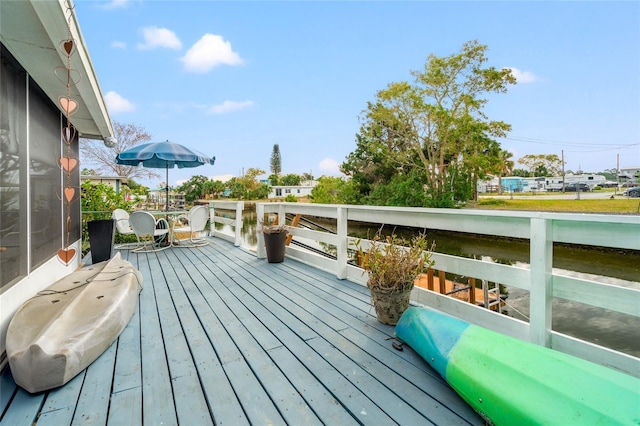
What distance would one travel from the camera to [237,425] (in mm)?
1286

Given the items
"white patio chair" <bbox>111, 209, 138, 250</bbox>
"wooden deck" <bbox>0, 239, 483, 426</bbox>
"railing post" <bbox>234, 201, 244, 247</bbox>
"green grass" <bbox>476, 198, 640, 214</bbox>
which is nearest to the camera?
"wooden deck" <bbox>0, 239, 483, 426</bbox>

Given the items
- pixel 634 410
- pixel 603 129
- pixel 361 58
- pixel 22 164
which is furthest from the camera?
pixel 603 129

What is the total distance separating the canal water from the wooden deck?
59.7 inches

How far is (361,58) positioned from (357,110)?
8.62 m

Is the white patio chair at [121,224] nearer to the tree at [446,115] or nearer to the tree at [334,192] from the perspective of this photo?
the tree at [446,115]

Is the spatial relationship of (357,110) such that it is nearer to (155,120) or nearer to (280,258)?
(155,120)

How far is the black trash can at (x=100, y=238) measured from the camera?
14.8 feet

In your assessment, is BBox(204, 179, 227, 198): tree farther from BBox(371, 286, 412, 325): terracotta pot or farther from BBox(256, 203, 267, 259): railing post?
BBox(371, 286, 412, 325): terracotta pot

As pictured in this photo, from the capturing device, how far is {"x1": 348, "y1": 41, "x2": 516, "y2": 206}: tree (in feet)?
51.1

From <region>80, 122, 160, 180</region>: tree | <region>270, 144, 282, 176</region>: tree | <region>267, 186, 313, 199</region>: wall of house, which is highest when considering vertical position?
<region>270, 144, 282, 176</region>: tree

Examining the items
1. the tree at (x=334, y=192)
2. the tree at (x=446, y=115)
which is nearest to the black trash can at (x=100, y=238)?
the tree at (x=446, y=115)

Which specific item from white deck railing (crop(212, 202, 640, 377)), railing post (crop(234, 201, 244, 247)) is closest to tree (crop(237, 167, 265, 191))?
railing post (crop(234, 201, 244, 247))

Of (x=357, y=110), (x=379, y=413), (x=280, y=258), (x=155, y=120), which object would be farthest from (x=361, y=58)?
(x=155, y=120)

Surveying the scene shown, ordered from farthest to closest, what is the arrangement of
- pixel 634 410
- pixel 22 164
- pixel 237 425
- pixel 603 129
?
pixel 603 129 < pixel 22 164 < pixel 237 425 < pixel 634 410
